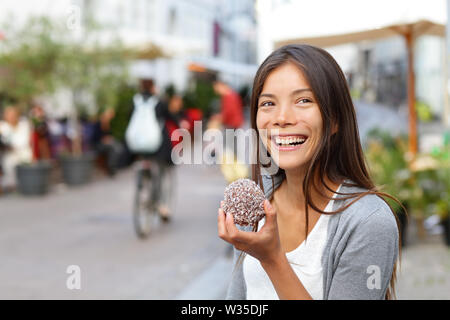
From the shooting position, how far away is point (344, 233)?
1225mm

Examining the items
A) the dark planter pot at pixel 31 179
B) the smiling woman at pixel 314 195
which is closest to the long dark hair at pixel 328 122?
the smiling woman at pixel 314 195

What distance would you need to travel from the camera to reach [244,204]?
38.0 inches

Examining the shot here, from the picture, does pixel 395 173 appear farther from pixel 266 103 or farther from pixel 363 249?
pixel 266 103

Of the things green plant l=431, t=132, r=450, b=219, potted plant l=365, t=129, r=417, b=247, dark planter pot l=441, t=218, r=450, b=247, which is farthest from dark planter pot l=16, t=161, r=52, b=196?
dark planter pot l=441, t=218, r=450, b=247

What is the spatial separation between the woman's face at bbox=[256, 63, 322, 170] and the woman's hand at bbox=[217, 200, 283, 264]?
0.16 metres

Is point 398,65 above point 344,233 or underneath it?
above

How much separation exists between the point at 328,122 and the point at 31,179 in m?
10.5

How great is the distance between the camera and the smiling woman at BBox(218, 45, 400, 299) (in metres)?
1.10

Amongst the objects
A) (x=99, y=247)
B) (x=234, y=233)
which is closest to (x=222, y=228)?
(x=234, y=233)

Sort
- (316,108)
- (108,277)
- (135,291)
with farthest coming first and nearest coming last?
1. (108,277)
2. (135,291)
3. (316,108)

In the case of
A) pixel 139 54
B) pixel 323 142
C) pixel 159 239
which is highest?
pixel 139 54

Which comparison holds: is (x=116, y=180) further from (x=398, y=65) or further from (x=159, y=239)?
(x=398, y=65)
